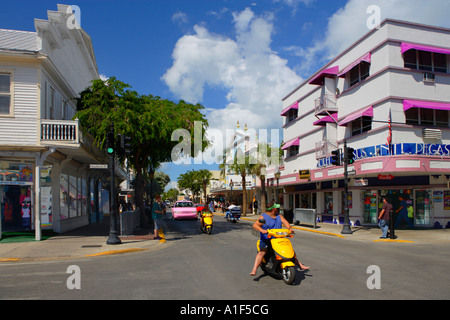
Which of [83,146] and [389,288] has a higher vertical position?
[83,146]

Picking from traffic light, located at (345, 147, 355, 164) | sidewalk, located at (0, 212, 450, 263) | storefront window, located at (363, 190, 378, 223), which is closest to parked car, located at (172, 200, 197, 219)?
sidewalk, located at (0, 212, 450, 263)

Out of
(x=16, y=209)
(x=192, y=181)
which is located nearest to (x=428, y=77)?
(x=16, y=209)

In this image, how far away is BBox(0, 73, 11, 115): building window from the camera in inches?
Result: 604

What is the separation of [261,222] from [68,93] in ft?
54.2

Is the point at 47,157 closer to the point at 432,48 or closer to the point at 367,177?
the point at 367,177

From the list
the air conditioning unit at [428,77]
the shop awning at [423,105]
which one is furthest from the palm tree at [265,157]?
the shop awning at [423,105]

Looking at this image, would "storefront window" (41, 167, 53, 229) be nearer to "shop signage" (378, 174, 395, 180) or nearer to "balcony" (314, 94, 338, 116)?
"shop signage" (378, 174, 395, 180)

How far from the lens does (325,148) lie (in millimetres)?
26250

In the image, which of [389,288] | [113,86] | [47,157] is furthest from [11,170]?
[389,288]

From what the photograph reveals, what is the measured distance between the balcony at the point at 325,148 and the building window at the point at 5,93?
1944 cm

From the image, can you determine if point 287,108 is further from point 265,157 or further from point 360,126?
point 360,126

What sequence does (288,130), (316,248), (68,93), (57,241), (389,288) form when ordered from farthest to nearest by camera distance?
(288,130), (68,93), (57,241), (316,248), (389,288)

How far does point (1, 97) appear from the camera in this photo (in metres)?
15.3

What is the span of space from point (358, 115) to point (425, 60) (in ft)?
16.6
